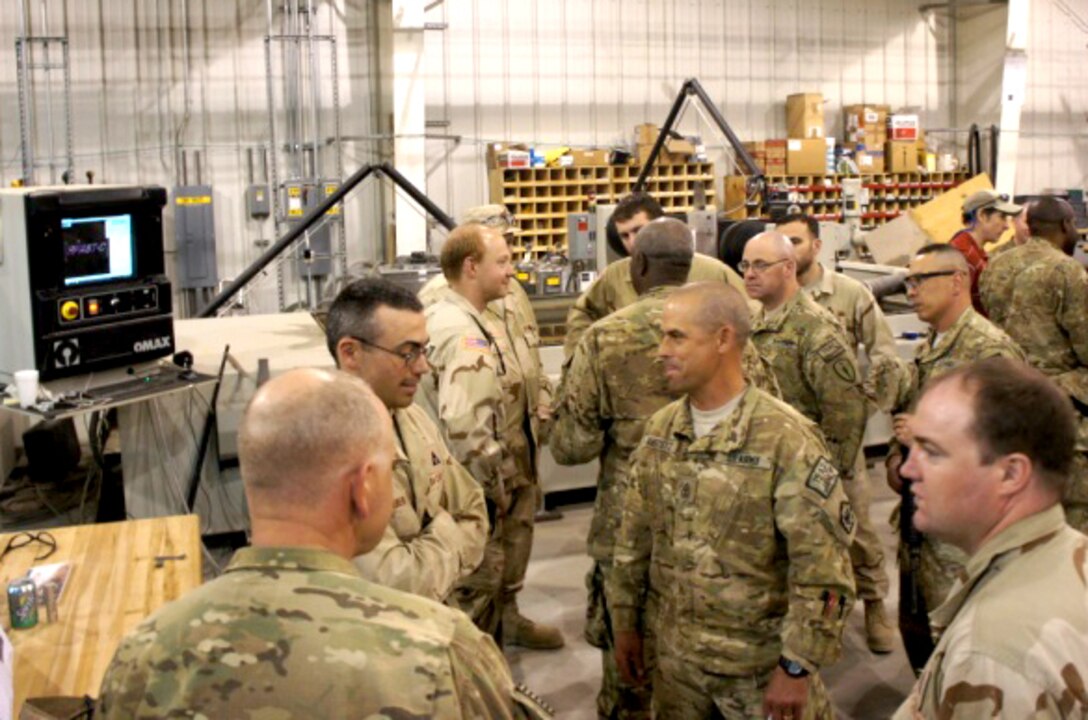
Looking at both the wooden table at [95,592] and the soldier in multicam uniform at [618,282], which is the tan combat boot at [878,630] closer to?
the soldier in multicam uniform at [618,282]

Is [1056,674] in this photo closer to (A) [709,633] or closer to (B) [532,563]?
(A) [709,633]

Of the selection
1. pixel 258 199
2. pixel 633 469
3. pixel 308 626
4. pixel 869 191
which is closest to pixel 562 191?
pixel 258 199

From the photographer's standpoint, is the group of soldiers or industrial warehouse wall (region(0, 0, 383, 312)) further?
industrial warehouse wall (region(0, 0, 383, 312))

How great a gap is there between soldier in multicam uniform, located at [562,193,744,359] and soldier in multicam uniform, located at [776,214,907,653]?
33 cm

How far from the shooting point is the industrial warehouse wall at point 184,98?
11.3m

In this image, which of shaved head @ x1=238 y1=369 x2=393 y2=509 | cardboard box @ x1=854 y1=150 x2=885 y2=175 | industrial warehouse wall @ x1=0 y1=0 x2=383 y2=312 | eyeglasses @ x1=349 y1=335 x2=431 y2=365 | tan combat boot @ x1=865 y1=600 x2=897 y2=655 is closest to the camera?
shaved head @ x1=238 y1=369 x2=393 y2=509

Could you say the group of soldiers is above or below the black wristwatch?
above

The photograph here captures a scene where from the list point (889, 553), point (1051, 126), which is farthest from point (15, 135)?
point (1051, 126)

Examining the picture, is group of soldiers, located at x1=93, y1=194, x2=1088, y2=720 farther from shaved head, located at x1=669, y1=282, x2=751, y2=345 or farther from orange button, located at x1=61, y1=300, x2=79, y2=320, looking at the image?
orange button, located at x1=61, y1=300, x2=79, y2=320

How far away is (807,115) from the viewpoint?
14.2m

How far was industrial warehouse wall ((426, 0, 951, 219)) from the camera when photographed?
13.1 metres

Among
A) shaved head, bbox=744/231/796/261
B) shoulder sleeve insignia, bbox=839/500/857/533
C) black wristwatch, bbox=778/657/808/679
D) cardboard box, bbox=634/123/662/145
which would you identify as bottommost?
black wristwatch, bbox=778/657/808/679

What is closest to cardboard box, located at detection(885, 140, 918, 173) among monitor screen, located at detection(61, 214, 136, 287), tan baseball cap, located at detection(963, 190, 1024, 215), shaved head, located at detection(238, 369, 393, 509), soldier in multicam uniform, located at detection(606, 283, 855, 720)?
tan baseball cap, located at detection(963, 190, 1024, 215)

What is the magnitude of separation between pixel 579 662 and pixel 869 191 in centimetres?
1033
